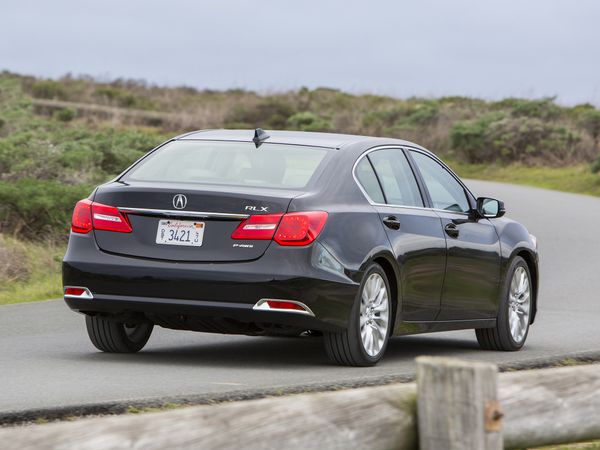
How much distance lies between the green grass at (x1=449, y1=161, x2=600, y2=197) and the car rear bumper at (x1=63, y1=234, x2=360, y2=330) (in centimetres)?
3029

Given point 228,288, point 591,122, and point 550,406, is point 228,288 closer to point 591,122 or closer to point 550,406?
point 550,406

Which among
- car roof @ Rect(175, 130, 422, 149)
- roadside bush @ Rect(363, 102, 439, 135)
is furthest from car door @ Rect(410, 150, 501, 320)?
roadside bush @ Rect(363, 102, 439, 135)

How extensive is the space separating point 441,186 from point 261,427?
672 centimetres

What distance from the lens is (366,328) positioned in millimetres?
9836

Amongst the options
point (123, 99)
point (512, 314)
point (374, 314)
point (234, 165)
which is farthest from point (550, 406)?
point (123, 99)

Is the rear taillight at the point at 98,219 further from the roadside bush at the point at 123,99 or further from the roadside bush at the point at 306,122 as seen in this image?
the roadside bush at the point at 123,99

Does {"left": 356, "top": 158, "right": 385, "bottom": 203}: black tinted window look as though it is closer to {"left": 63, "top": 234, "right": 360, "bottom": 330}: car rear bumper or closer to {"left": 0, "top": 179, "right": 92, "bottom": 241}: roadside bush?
{"left": 63, "top": 234, "right": 360, "bottom": 330}: car rear bumper

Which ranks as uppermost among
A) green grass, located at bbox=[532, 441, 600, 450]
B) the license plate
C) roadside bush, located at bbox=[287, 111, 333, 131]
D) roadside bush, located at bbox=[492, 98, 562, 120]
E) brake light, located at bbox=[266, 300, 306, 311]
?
roadside bush, located at bbox=[492, 98, 562, 120]

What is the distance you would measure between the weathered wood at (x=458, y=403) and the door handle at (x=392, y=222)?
501cm

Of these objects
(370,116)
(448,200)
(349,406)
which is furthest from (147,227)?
(370,116)

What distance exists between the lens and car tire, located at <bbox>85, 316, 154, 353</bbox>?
34.3ft

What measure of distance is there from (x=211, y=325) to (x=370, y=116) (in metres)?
54.9

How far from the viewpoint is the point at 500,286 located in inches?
460

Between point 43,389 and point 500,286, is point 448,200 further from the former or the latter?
point 43,389
